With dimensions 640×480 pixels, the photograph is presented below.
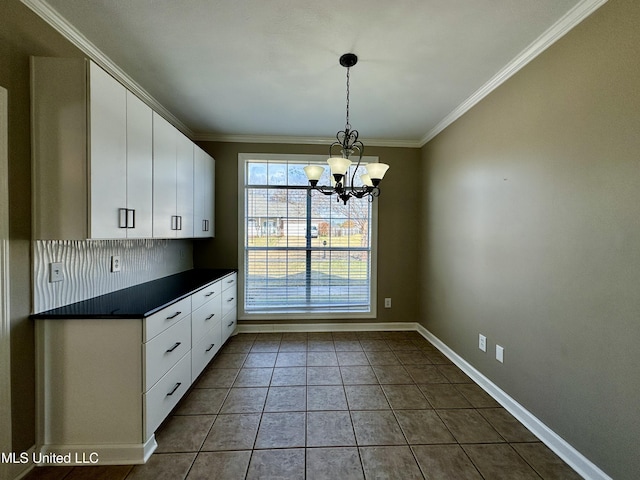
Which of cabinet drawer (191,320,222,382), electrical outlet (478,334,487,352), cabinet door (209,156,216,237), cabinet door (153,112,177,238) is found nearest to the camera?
cabinet door (153,112,177,238)

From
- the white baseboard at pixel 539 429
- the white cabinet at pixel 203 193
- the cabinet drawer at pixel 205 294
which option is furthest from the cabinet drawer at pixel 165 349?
the white baseboard at pixel 539 429

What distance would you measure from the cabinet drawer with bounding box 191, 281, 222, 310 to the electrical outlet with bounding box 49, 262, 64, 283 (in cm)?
82

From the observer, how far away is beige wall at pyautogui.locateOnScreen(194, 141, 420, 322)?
3576 mm

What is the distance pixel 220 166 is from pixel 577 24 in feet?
11.3

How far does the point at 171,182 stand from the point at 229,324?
1751 millimetres

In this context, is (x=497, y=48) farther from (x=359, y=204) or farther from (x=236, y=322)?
(x=236, y=322)

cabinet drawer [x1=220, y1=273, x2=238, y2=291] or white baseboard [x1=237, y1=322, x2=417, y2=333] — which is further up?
cabinet drawer [x1=220, y1=273, x2=238, y2=291]

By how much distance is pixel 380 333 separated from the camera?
3631mm

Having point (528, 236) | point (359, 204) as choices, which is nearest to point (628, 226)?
point (528, 236)

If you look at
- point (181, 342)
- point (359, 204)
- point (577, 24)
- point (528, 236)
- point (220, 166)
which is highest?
point (577, 24)

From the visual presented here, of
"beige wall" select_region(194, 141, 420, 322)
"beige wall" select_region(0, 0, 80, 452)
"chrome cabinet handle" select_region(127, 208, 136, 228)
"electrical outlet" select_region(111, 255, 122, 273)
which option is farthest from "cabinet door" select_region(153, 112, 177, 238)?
"beige wall" select_region(194, 141, 420, 322)

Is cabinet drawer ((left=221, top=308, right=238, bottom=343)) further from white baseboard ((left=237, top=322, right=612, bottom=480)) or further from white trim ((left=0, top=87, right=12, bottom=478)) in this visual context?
white trim ((left=0, top=87, right=12, bottom=478))

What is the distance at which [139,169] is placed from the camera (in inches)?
74.0

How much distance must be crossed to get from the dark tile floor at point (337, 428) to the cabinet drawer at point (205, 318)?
45cm
